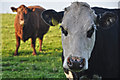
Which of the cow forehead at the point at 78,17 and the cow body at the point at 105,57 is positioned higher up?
the cow forehead at the point at 78,17

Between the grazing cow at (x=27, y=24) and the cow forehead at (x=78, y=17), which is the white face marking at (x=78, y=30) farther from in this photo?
the grazing cow at (x=27, y=24)

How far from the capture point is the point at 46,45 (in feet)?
35.9

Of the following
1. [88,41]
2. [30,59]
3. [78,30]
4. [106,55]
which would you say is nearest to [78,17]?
[78,30]

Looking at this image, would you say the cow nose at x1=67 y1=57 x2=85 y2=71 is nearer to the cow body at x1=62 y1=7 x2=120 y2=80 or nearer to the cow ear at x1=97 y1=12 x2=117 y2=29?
the cow body at x1=62 y1=7 x2=120 y2=80

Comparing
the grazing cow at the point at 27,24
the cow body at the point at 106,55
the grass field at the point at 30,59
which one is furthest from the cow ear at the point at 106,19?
the grazing cow at the point at 27,24

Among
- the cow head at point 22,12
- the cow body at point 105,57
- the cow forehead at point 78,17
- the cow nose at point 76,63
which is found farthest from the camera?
the cow head at point 22,12

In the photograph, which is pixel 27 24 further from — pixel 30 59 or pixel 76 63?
pixel 76 63

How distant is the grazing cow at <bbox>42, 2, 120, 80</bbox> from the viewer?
2926mm

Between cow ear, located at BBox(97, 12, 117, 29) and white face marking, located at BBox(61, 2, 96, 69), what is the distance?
6.4 inches

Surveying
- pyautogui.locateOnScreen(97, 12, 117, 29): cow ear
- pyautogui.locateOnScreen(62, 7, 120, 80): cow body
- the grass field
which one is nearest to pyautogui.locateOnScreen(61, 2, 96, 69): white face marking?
pyautogui.locateOnScreen(97, 12, 117, 29): cow ear

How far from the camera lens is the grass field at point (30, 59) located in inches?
255

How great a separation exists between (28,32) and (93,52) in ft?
22.5

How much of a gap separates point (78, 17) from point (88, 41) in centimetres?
40

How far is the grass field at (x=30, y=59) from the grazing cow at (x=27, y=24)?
49cm
